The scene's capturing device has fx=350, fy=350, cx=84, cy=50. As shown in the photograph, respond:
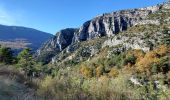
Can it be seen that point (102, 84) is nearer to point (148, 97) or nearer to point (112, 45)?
point (148, 97)

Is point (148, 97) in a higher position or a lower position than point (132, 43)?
lower

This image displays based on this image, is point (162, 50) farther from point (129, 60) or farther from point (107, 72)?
point (107, 72)

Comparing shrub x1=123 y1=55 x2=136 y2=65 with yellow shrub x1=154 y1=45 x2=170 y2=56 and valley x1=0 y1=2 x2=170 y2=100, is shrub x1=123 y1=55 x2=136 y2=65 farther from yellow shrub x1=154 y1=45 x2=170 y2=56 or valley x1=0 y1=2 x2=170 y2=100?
yellow shrub x1=154 y1=45 x2=170 y2=56

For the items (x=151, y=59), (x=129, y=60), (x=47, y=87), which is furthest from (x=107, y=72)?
(x=47, y=87)

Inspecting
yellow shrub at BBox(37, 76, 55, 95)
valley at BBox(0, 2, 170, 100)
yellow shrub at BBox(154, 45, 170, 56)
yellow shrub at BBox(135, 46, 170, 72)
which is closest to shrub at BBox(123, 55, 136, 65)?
valley at BBox(0, 2, 170, 100)

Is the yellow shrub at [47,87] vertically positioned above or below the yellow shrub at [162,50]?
below

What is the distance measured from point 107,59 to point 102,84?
469 ft

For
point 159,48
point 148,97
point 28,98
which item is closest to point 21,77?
point 28,98

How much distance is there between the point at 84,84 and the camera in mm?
10805

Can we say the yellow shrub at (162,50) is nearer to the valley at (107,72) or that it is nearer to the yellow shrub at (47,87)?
the valley at (107,72)

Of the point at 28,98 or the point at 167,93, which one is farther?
the point at 167,93

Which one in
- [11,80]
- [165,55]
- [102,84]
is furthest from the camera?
[165,55]

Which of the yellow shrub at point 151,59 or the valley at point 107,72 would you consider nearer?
the valley at point 107,72

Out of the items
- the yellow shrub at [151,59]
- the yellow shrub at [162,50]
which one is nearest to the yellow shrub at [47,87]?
the yellow shrub at [151,59]
